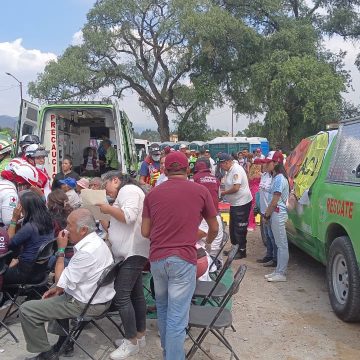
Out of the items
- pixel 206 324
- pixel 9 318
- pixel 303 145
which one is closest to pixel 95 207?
pixel 206 324

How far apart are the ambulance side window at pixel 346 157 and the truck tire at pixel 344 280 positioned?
0.62m

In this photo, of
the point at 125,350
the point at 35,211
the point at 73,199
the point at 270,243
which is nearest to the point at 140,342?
the point at 125,350

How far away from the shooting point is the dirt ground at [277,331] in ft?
13.2

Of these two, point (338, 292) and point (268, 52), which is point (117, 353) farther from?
point (268, 52)

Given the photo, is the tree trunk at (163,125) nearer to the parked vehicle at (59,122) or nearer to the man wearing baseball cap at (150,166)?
the man wearing baseball cap at (150,166)

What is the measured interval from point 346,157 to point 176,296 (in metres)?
2.58

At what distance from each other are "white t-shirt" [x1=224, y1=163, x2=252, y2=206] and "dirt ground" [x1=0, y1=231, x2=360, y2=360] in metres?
1.44

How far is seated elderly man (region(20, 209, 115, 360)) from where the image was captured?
11.8ft

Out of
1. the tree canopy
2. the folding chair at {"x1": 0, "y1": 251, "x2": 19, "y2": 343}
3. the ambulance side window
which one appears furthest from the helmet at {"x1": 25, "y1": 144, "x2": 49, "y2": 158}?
the tree canopy

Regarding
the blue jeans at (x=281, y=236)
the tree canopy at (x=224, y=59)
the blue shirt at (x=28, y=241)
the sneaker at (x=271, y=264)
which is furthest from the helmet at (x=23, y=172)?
the tree canopy at (x=224, y=59)

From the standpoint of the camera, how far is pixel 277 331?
4.55m

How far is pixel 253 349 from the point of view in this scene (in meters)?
4.14

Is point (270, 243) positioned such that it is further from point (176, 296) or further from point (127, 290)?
point (176, 296)

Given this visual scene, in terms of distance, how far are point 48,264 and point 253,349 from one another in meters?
2.17
